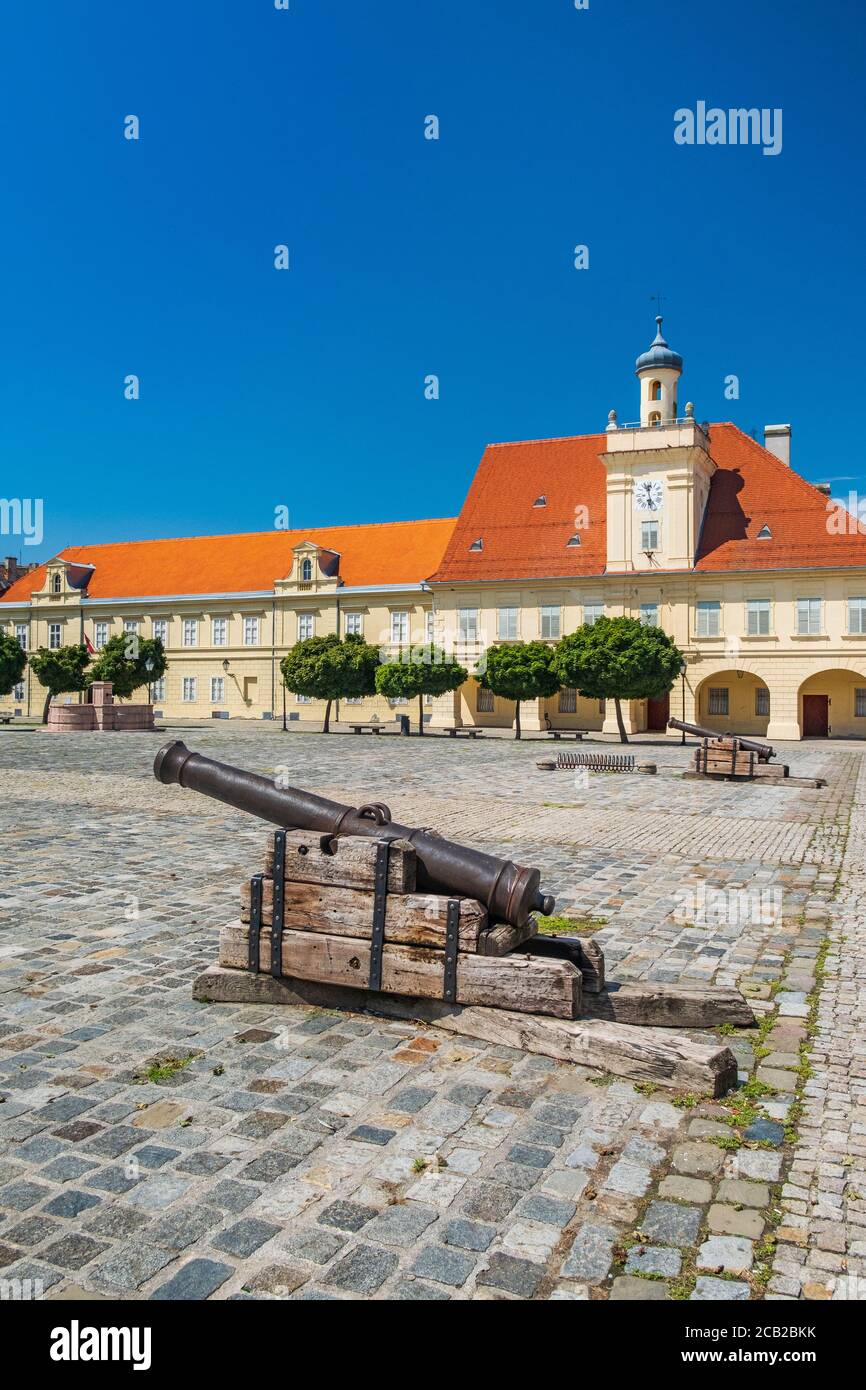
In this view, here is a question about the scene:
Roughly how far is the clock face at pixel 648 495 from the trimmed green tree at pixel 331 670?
11.9 m

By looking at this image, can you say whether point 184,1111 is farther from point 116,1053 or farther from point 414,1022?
point 414,1022

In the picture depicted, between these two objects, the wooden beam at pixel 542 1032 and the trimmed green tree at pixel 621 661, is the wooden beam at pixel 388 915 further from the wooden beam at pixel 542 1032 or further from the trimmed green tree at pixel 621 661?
the trimmed green tree at pixel 621 661

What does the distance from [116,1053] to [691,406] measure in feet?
122

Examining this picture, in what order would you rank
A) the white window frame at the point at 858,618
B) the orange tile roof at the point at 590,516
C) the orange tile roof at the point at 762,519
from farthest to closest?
the orange tile roof at the point at 590,516
the orange tile roof at the point at 762,519
the white window frame at the point at 858,618

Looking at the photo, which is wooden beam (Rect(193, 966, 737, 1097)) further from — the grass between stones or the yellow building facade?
the yellow building facade

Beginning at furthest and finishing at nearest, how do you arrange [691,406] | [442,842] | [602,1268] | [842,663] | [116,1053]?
[691,406] < [842,663] < [442,842] < [116,1053] < [602,1268]

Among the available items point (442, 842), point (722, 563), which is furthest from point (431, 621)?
point (442, 842)

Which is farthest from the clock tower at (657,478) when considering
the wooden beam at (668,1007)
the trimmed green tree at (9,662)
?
the wooden beam at (668,1007)

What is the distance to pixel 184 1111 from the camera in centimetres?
393

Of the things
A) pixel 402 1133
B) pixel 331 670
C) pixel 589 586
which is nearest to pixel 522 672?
pixel 331 670

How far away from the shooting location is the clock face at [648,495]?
37438 mm

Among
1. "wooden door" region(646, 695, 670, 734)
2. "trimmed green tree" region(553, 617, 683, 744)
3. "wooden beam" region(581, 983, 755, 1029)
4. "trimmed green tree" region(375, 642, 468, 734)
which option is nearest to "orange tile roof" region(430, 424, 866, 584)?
"wooden door" region(646, 695, 670, 734)
